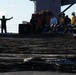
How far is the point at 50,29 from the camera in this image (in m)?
23.4

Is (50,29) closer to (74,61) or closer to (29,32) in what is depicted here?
(29,32)

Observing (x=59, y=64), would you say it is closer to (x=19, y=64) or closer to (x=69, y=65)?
(x=69, y=65)

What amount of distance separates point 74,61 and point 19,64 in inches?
44.9

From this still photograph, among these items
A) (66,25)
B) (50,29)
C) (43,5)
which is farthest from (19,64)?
(43,5)

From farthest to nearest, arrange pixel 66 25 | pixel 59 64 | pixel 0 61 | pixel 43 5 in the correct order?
pixel 43 5
pixel 66 25
pixel 0 61
pixel 59 64

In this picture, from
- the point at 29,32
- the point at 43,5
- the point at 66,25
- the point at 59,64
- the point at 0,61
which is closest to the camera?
the point at 59,64

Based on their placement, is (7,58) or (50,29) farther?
(50,29)

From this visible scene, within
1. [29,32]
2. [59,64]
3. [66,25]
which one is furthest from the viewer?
[29,32]

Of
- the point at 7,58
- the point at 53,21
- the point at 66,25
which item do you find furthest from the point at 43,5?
the point at 7,58

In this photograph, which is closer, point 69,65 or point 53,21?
point 69,65

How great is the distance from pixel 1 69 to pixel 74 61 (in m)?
1.52

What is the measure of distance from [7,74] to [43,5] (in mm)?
28725

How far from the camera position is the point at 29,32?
22.5 metres

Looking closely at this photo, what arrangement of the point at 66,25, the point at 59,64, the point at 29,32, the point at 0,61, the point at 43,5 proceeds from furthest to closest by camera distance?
the point at 43,5, the point at 29,32, the point at 66,25, the point at 0,61, the point at 59,64
